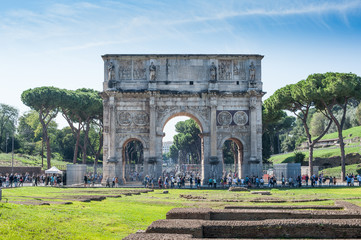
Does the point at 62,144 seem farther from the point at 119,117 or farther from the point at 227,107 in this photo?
the point at 227,107

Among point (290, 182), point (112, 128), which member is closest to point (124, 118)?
point (112, 128)

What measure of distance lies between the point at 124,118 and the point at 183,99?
575cm

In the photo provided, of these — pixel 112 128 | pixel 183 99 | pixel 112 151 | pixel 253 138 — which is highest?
pixel 183 99

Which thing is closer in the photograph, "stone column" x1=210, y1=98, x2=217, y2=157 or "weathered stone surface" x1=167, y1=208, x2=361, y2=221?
"weathered stone surface" x1=167, y1=208, x2=361, y2=221

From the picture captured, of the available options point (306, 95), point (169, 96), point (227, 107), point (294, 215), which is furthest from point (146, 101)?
point (294, 215)

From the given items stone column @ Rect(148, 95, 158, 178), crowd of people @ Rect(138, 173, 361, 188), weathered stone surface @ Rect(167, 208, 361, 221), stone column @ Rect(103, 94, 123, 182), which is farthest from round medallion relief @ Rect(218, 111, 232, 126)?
weathered stone surface @ Rect(167, 208, 361, 221)

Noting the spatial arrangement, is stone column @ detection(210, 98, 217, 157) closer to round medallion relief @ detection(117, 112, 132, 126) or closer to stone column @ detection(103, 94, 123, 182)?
round medallion relief @ detection(117, 112, 132, 126)

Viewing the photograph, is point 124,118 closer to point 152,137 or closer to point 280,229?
point 152,137

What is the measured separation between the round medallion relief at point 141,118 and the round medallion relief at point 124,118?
58 cm

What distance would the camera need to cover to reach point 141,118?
128ft

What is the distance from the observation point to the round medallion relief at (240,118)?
127 feet

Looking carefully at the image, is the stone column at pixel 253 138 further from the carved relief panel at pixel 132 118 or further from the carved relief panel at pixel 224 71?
the carved relief panel at pixel 132 118

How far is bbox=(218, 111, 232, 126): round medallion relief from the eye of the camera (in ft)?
127

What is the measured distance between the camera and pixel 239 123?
1526 inches
